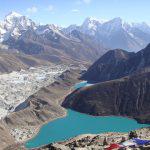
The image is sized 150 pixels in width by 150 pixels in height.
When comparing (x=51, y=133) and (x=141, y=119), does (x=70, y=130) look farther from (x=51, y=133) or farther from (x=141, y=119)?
(x=141, y=119)

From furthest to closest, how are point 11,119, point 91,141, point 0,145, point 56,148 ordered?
point 11,119
point 0,145
point 91,141
point 56,148

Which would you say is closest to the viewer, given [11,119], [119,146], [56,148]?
[119,146]

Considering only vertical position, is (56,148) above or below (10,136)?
above

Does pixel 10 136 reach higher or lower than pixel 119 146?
lower

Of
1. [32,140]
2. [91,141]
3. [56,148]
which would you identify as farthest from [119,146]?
[32,140]

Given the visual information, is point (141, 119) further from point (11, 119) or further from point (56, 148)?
point (56, 148)

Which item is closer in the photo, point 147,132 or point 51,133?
point 147,132

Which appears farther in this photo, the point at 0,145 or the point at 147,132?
the point at 0,145

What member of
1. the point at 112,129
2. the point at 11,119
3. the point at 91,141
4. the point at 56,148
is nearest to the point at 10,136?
the point at 11,119

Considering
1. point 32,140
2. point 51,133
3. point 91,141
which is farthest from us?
point 51,133
